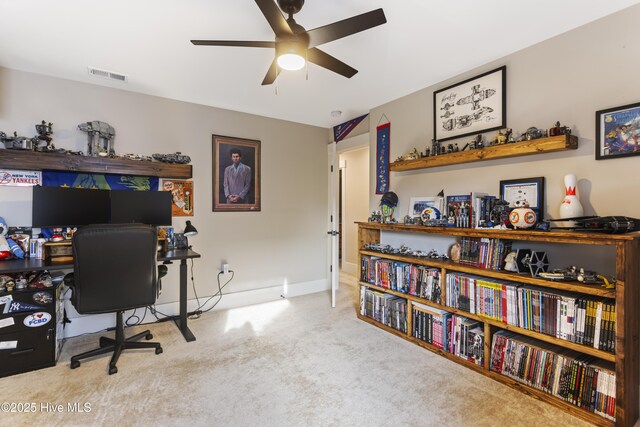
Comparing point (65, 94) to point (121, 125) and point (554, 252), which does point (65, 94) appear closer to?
point (121, 125)

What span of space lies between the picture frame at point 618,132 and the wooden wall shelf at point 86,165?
11.6ft

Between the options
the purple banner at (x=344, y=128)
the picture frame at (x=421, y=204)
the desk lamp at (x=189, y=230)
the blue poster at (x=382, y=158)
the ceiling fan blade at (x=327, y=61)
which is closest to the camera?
the ceiling fan blade at (x=327, y=61)

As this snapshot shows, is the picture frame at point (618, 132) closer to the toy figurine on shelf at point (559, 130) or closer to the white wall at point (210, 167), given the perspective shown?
the toy figurine on shelf at point (559, 130)

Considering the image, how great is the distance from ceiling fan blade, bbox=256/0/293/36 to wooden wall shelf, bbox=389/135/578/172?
1739 mm

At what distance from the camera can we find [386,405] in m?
1.88

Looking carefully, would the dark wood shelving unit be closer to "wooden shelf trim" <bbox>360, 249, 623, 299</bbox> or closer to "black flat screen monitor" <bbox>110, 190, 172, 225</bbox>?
"wooden shelf trim" <bbox>360, 249, 623, 299</bbox>

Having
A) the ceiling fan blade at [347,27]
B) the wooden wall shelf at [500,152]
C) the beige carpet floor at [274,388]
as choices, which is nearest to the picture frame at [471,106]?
the wooden wall shelf at [500,152]

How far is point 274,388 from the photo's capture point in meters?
2.06

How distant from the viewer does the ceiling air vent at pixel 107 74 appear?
2.70 meters

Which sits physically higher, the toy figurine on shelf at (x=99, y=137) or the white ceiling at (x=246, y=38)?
the white ceiling at (x=246, y=38)

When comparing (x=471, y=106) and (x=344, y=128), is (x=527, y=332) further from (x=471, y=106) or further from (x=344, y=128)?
(x=344, y=128)

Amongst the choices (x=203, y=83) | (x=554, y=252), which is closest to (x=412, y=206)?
(x=554, y=252)

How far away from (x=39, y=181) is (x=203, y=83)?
1.73 meters

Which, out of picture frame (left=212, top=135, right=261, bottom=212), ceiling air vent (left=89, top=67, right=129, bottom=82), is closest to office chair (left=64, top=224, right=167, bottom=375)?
picture frame (left=212, top=135, right=261, bottom=212)
